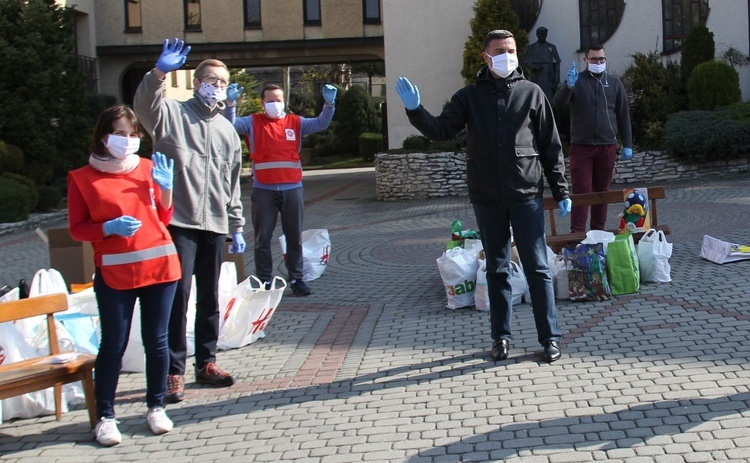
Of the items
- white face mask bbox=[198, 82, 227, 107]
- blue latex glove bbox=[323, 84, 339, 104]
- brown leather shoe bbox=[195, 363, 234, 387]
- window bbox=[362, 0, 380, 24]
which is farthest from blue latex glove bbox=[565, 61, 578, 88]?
window bbox=[362, 0, 380, 24]

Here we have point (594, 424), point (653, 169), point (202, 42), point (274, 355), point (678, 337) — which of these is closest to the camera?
point (594, 424)

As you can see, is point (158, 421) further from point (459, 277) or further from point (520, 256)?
point (459, 277)

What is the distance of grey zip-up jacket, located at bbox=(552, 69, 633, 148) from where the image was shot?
8562 mm

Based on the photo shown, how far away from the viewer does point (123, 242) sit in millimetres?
4586

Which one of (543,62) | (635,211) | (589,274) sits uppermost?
(543,62)

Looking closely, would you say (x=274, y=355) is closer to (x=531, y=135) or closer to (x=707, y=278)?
(x=531, y=135)

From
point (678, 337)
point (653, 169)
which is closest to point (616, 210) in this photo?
point (653, 169)

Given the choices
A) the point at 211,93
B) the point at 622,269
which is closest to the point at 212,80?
the point at 211,93

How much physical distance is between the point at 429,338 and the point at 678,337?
5.54 feet

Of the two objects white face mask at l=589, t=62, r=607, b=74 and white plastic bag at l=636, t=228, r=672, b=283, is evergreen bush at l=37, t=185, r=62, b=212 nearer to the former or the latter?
white face mask at l=589, t=62, r=607, b=74

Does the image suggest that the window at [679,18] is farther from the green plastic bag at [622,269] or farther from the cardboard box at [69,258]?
the cardboard box at [69,258]

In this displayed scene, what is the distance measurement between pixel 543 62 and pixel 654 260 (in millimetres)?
11213

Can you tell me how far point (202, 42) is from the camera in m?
26.0

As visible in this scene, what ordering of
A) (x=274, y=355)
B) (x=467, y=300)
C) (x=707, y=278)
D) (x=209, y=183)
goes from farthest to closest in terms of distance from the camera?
1. (x=707, y=278)
2. (x=467, y=300)
3. (x=274, y=355)
4. (x=209, y=183)
